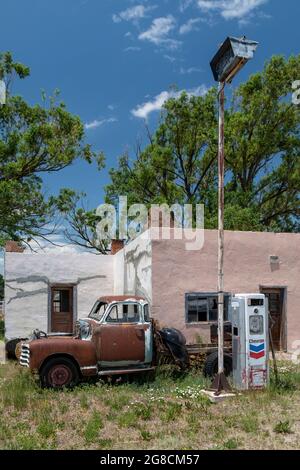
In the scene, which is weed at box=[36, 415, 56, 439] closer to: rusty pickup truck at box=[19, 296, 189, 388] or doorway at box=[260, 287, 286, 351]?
rusty pickup truck at box=[19, 296, 189, 388]

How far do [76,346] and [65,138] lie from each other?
46.2ft

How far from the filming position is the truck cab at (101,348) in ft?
30.2

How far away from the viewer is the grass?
21.0 ft

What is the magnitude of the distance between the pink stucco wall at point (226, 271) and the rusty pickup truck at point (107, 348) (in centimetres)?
246

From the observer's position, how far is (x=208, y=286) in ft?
44.1

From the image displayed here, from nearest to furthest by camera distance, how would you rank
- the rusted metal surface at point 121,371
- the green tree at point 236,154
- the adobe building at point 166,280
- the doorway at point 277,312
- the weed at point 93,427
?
the weed at point 93,427 < the rusted metal surface at point 121,371 < the adobe building at point 166,280 < the doorway at point 277,312 < the green tree at point 236,154

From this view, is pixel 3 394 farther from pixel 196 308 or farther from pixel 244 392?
pixel 196 308

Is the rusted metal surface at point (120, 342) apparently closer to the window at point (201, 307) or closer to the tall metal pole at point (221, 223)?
the tall metal pole at point (221, 223)

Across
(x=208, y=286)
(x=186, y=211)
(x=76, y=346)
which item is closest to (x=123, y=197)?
(x=186, y=211)

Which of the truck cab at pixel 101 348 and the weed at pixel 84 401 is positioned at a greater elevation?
the truck cab at pixel 101 348

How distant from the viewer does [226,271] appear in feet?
44.7

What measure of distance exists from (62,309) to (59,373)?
7.13 metres

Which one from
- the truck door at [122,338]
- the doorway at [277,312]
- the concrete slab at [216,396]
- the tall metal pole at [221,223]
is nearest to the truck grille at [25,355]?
the truck door at [122,338]

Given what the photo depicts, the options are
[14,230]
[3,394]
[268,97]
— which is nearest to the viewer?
[3,394]
